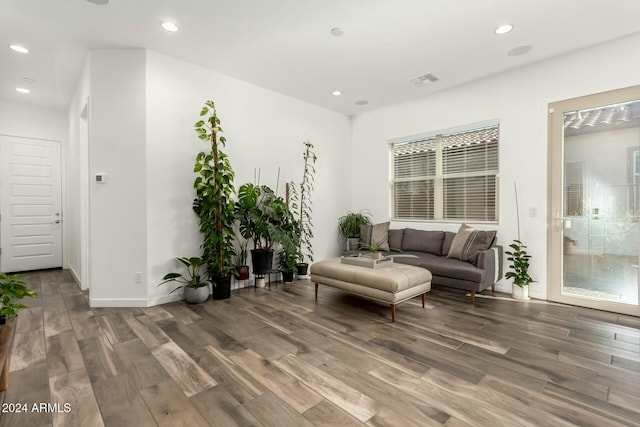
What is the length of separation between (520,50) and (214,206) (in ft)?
13.2

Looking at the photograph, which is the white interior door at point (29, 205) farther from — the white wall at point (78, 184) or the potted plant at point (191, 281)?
the potted plant at point (191, 281)

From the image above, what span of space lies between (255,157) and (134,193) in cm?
168

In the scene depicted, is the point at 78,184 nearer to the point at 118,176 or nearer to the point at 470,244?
the point at 118,176

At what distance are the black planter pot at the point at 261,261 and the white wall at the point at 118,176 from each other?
1350 mm

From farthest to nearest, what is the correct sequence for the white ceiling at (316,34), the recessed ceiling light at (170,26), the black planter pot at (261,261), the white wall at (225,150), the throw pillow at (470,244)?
the black planter pot at (261,261), the throw pillow at (470,244), the white wall at (225,150), the recessed ceiling light at (170,26), the white ceiling at (316,34)

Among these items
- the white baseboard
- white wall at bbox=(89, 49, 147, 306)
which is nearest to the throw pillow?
white wall at bbox=(89, 49, 147, 306)

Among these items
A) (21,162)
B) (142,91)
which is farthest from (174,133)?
(21,162)

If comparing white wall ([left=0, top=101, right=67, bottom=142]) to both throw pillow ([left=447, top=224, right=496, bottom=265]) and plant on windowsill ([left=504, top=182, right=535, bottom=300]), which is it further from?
plant on windowsill ([left=504, top=182, right=535, bottom=300])

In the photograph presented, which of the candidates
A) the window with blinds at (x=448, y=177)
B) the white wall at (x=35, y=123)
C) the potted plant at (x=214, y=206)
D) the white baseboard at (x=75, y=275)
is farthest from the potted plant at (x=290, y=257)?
the white wall at (x=35, y=123)

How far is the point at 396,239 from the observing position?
4918 mm

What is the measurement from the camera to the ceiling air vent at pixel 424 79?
4.11m

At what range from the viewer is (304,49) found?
136 inches

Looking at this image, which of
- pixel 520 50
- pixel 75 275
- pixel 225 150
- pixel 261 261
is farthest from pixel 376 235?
pixel 75 275

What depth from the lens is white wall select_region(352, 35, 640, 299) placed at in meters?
3.32
